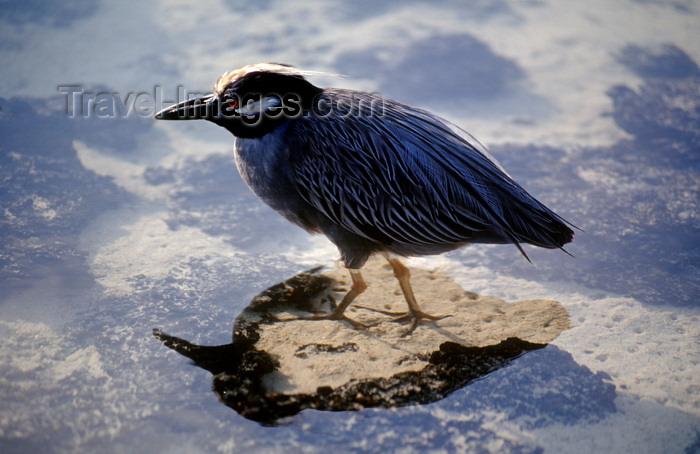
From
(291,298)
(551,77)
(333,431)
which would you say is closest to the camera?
(333,431)

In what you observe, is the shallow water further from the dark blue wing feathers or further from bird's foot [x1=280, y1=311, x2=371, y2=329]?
the dark blue wing feathers

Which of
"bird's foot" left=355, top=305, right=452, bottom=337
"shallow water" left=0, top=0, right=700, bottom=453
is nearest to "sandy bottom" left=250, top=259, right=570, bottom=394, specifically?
"bird's foot" left=355, top=305, right=452, bottom=337

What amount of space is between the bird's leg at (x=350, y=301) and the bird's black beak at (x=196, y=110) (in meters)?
1.26

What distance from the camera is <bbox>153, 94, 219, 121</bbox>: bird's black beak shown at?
3779 mm

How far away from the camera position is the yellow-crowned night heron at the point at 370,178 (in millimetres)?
3453

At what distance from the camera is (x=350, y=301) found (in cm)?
364

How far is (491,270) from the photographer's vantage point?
399 cm

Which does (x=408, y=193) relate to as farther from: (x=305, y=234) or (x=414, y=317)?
(x=305, y=234)

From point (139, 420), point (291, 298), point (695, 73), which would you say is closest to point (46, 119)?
point (291, 298)

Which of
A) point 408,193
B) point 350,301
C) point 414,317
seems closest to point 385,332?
point 414,317

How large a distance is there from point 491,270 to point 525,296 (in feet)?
1.11

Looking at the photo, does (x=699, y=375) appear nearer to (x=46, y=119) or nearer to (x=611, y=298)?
(x=611, y=298)

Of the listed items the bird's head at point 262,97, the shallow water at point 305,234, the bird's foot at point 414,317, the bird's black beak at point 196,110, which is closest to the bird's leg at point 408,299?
the bird's foot at point 414,317

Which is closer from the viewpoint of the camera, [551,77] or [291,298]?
[291,298]
